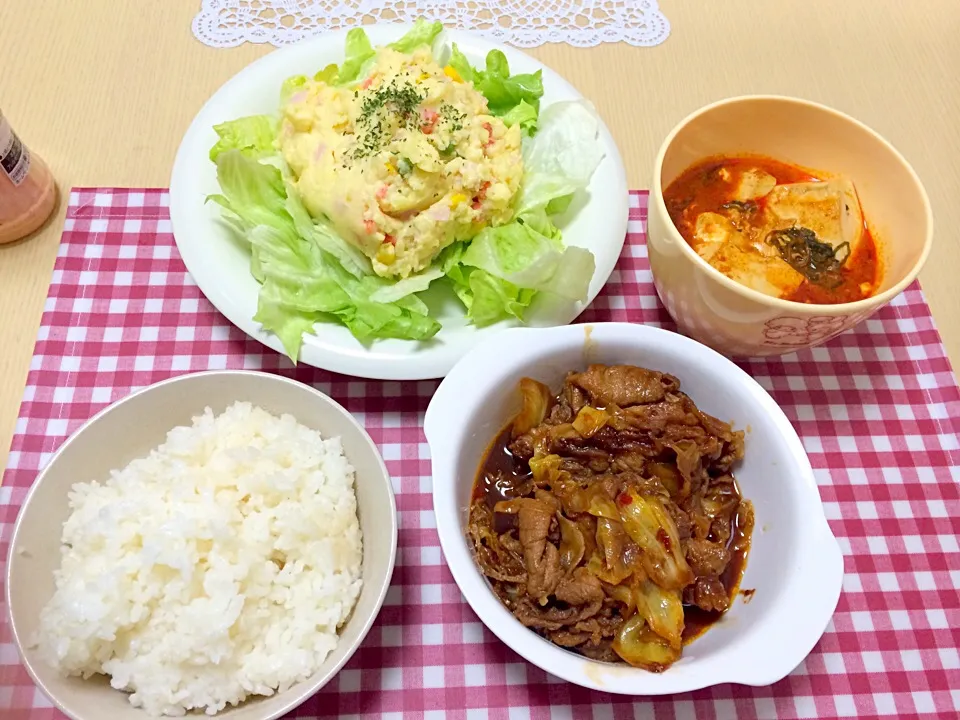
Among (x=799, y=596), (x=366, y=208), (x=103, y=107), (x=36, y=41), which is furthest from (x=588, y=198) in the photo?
(x=36, y=41)

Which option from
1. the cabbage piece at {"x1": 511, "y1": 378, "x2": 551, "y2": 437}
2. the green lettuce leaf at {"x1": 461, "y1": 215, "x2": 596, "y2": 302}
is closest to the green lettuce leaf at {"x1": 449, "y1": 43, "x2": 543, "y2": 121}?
the green lettuce leaf at {"x1": 461, "y1": 215, "x2": 596, "y2": 302}

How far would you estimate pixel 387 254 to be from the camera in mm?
1918

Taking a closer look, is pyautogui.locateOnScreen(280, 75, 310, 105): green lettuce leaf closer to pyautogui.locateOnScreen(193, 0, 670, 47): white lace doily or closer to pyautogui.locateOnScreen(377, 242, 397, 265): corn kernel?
pyautogui.locateOnScreen(377, 242, 397, 265): corn kernel

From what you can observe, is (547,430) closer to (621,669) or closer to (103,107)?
(621,669)

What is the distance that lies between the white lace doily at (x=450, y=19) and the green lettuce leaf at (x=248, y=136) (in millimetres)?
768

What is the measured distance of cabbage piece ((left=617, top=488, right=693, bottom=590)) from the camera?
4.55 feet

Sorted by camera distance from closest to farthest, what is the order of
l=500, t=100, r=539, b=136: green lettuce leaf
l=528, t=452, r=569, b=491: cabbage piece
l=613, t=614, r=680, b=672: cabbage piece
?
l=613, t=614, r=680, b=672: cabbage piece
l=528, t=452, r=569, b=491: cabbage piece
l=500, t=100, r=539, b=136: green lettuce leaf

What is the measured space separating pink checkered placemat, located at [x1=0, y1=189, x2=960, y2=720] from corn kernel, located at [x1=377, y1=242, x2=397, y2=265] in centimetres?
34

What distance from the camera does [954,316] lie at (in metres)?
2.20

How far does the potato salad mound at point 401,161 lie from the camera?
75.8 inches

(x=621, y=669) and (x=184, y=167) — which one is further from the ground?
(x=184, y=167)

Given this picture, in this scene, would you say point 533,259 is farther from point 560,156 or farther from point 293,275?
point 293,275

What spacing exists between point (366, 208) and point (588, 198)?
641mm

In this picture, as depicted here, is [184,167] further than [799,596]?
Yes
